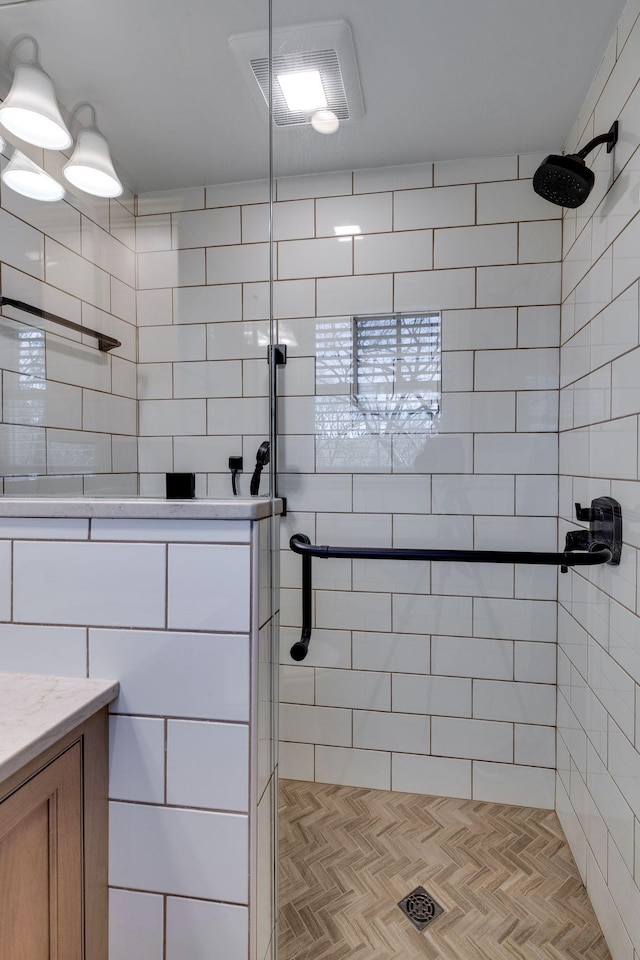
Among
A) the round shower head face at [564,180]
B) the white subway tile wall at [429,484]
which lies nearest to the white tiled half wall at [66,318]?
the white subway tile wall at [429,484]

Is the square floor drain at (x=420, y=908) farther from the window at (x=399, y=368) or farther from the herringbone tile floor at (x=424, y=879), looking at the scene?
the window at (x=399, y=368)

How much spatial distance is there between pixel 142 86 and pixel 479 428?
1.09 m

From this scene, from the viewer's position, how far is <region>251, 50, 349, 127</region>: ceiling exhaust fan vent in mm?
1015

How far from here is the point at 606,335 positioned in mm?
1055

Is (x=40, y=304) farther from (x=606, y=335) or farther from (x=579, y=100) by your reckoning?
(x=579, y=100)

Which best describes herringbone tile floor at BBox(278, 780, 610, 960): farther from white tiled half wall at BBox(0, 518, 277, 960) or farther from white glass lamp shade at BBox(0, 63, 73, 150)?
white glass lamp shade at BBox(0, 63, 73, 150)

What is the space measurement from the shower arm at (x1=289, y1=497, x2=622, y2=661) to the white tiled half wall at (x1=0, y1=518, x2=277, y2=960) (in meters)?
0.63

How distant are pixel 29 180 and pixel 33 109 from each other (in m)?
0.11

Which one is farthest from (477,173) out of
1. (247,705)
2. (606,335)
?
(247,705)

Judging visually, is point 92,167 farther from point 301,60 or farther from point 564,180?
point 564,180

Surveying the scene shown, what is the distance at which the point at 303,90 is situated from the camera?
1077mm

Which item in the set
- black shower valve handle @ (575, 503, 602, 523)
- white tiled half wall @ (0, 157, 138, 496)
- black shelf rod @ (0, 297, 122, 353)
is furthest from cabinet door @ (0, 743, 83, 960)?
black shower valve handle @ (575, 503, 602, 523)

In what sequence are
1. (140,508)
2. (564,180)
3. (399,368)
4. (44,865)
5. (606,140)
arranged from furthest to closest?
(399,368)
(564,180)
(606,140)
(140,508)
(44,865)

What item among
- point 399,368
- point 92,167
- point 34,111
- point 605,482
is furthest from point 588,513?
point 34,111
